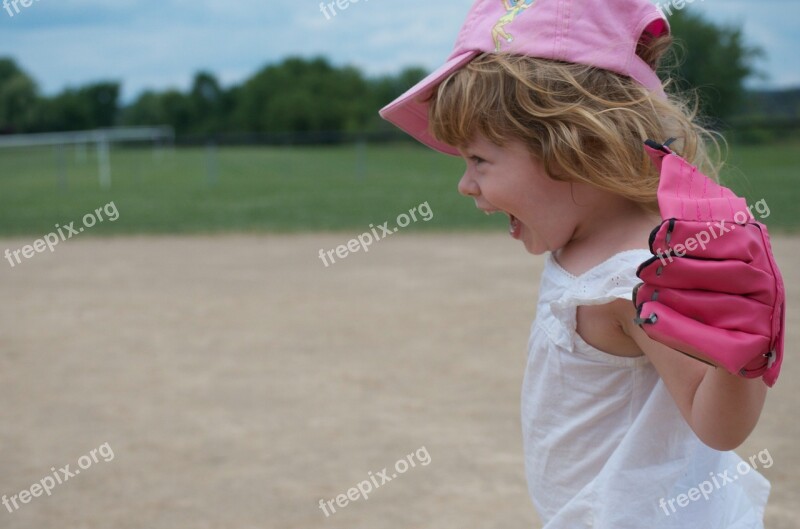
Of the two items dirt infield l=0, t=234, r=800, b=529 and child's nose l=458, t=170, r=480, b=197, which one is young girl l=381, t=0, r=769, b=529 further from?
dirt infield l=0, t=234, r=800, b=529

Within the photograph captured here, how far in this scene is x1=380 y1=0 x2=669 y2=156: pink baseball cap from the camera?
133 centimetres

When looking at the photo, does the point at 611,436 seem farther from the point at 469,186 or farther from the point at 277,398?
the point at 277,398

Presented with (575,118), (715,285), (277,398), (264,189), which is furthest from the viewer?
(264,189)

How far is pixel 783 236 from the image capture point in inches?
348

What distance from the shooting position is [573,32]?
52.4 inches

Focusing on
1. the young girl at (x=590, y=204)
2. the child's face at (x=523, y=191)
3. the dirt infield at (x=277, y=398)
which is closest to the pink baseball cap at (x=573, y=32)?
the young girl at (x=590, y=204)

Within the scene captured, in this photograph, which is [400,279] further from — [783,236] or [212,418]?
[783,236]

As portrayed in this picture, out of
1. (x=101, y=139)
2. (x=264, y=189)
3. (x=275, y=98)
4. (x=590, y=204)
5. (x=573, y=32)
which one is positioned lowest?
(x=275, y=98)

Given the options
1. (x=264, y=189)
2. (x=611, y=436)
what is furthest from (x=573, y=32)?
(x=264, y=189)

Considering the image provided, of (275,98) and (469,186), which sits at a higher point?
(469,186)

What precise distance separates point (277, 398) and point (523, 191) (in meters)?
2.72

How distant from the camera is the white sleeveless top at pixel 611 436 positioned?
133 cm

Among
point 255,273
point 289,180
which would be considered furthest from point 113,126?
point 255,273

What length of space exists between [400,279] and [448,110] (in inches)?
210
